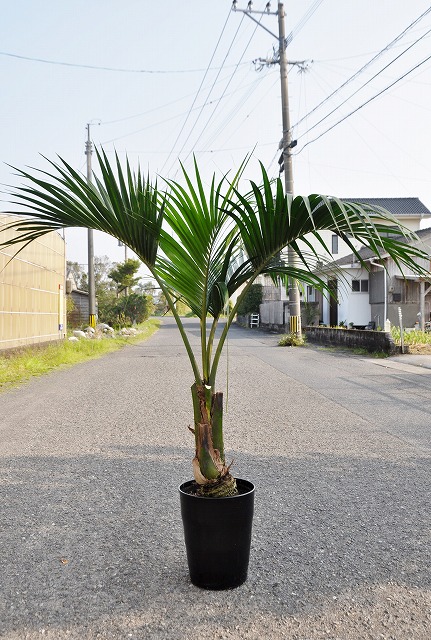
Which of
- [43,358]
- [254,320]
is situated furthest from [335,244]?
[43,358]

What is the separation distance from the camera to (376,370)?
13.4 meters

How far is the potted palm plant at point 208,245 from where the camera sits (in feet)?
10.0

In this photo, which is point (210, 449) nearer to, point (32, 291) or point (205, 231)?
point (205, 231)

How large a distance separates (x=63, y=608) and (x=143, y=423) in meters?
4.65

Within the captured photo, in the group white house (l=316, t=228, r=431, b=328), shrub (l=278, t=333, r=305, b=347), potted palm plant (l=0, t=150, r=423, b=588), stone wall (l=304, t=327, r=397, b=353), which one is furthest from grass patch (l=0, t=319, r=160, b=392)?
white house (l=316, t=228, r=431, b=328)

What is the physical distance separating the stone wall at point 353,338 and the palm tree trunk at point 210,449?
14.3m

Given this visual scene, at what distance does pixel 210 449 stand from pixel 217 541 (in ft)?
1.36

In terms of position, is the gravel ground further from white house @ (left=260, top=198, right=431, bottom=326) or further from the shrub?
the shrub

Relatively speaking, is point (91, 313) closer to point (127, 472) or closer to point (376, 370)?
point (376, 370)

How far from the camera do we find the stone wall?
17.2 meters

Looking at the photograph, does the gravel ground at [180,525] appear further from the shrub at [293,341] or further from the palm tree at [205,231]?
the shrub at [293,341]

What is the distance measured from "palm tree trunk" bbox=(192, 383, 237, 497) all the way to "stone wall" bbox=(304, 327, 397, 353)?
14347 mm

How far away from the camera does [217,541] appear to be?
304cm

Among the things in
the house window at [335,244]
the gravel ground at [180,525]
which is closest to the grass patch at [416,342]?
the gravel ground at [180,525]
